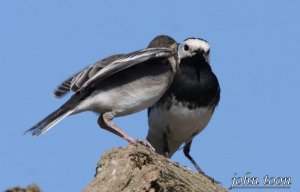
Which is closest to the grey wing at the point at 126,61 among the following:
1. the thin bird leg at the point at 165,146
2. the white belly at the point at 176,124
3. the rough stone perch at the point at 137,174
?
the white belly at the point at 176,124

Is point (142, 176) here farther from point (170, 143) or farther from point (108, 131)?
point (170, 143)

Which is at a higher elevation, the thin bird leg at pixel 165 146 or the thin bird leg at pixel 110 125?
the thin bird leg at pixel 165 146

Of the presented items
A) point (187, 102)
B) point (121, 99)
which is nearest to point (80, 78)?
point (121, 99)

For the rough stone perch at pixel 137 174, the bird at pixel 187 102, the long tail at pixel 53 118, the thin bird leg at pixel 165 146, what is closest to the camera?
the rough stone perch at pixel 137 174

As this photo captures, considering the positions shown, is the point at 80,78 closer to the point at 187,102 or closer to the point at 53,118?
the point at 53,118

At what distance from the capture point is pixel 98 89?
893cm

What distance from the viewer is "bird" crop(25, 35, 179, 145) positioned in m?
8.70

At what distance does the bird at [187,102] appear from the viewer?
10594 mm

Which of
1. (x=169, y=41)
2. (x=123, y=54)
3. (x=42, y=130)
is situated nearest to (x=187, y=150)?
(x=169, y=41)

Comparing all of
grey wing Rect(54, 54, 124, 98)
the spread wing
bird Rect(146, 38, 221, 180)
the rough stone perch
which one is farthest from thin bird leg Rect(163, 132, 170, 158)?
the rough stone perch

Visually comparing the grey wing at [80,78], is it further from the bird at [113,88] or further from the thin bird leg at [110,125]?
the thin bird leg at [110,125]

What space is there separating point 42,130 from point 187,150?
11.7 ft

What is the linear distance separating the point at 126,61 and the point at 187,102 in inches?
77.5

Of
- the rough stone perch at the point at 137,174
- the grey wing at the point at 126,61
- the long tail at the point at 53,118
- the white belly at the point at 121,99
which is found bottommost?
the rough stone perch at the point at 137,174
